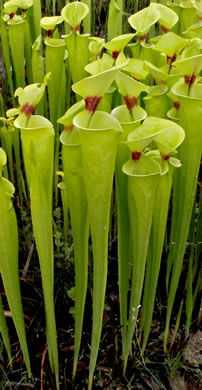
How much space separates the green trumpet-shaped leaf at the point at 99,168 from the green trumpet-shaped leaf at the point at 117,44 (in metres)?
0.22

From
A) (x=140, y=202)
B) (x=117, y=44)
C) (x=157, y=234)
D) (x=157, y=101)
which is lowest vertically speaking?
(x=157, y=234)

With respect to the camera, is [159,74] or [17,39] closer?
[159,74]

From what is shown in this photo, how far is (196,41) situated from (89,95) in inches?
11.5

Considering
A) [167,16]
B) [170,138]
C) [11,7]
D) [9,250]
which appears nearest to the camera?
[170,138]

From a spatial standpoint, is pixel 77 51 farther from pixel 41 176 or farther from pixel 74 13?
pixel 41 176

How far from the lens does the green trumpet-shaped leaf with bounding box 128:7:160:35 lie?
870 millimetres

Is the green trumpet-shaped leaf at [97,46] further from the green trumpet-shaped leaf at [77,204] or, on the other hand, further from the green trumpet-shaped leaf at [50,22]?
the green trumpet-shaped leaf at [77,204]

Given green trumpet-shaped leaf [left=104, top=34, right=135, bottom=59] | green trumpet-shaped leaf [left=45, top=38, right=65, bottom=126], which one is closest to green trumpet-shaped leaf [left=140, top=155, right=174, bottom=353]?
green trumpet-shaped leaf [left=104, top=34, right=135, bottom=59]

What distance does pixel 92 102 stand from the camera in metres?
0.62

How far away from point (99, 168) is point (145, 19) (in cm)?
41

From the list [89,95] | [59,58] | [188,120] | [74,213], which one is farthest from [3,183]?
[59,58]

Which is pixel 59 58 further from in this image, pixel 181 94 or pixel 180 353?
pixel 180 353

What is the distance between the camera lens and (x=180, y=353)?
107 centimetres

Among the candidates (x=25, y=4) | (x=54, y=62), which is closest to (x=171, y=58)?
(x=54, y=62)
